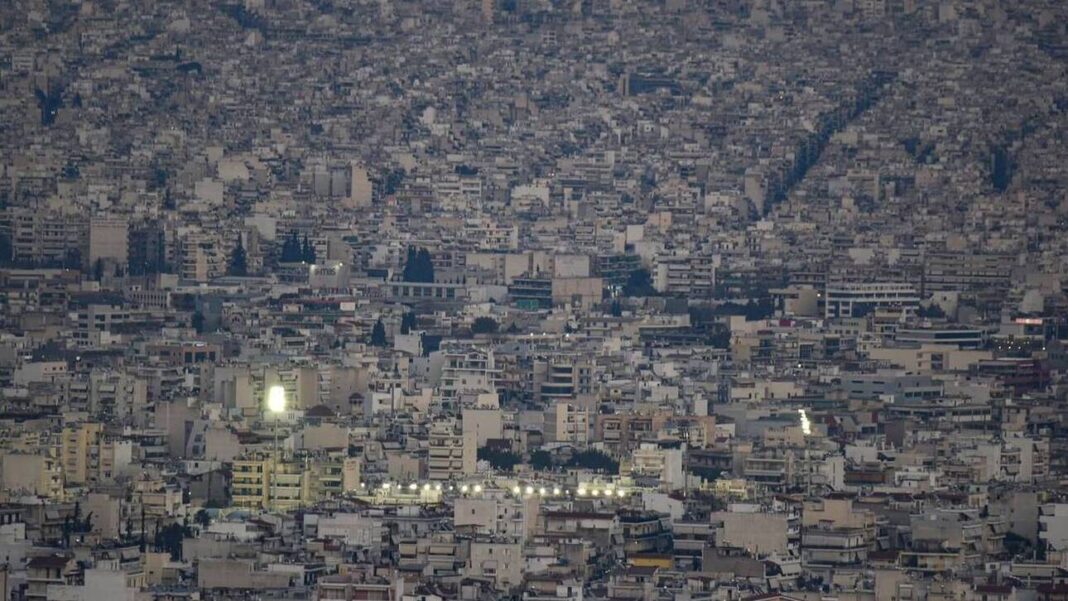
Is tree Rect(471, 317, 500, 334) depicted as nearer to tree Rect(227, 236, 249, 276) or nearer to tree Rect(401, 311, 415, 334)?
tree Rect(401, 311, 415, 334)

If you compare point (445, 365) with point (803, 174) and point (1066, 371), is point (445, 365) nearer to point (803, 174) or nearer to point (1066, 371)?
point (1066, 371)

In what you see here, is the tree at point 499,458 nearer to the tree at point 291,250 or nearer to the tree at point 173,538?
the tree at point 173,538

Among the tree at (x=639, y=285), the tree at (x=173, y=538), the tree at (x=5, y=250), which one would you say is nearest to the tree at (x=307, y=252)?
the tree at (x=5, y=250)

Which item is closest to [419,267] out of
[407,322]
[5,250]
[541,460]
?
[5,250]

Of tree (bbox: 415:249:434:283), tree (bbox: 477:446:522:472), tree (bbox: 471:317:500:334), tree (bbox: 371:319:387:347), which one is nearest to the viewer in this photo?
tree (bbox: 477:446:522:472)

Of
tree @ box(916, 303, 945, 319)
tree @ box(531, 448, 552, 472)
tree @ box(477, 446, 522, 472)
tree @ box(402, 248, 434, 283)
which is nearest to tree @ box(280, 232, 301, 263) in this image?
tree @ box(402, 248, 434, 283)

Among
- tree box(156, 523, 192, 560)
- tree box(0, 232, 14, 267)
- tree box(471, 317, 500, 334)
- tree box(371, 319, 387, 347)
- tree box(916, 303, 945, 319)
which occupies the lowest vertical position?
tree box(156, 523, 192, 560)

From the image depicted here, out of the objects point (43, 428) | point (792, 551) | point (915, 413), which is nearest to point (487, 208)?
point (915, 413)
